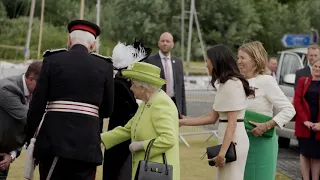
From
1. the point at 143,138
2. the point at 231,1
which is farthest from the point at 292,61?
the point at 231,1

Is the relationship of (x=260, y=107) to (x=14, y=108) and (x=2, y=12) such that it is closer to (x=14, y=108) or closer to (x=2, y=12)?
(x=14, y=108)

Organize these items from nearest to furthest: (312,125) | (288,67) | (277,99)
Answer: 1. (277,99)
2. (312,125)
3. (288,67)

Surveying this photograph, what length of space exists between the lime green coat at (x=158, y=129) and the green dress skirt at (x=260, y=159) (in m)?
0.97

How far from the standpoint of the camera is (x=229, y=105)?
6367 mm

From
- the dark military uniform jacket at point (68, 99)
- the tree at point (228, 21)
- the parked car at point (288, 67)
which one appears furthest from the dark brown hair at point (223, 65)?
the tree at point (228, 21)

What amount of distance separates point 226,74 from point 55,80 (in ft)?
4.68

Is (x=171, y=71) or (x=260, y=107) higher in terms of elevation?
(x=171, y=71)

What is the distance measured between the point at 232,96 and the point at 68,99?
1.38 metres

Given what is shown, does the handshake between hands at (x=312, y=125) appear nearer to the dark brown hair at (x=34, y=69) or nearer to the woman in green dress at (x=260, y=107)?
the woman in green dress at (x=260, y=107)

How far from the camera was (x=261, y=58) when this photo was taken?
23.0ft

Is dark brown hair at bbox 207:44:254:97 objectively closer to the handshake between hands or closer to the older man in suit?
the older man in suit

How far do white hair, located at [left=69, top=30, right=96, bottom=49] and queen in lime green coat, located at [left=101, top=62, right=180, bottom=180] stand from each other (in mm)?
386

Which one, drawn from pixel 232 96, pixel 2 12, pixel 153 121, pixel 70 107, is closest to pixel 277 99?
pixel 232 96

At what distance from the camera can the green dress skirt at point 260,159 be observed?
22.6ft
